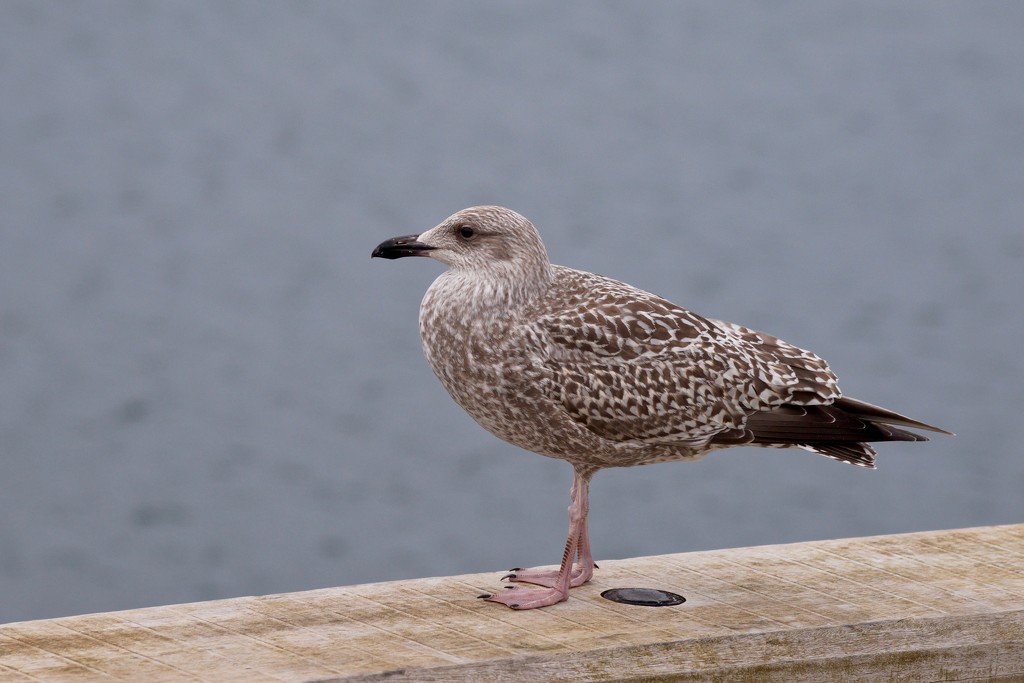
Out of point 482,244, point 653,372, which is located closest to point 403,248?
point 482,244

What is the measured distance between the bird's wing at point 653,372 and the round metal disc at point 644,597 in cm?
36

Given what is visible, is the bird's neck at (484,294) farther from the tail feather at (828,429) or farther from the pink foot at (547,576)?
the pink foot at (547,576)

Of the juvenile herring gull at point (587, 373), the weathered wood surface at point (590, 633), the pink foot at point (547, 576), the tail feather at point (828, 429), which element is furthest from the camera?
the pink foot at point (547, 576)

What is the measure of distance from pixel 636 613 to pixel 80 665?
1118mm

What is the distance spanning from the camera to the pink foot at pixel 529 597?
3.18 m

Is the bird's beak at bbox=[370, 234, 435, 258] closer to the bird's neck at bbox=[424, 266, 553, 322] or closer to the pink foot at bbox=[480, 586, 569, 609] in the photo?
the bird's neck at bbox=[424, 266, 553, 322]

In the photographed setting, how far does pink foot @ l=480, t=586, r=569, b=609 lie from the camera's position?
3176 mm

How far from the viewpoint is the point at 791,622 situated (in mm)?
3057

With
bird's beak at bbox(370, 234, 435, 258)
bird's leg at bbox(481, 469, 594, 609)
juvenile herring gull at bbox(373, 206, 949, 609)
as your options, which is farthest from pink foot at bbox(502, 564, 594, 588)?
bird's beak at bbox(370, 234, 435, 258)

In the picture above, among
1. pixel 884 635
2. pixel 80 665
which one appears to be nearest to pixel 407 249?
pixel 80 665

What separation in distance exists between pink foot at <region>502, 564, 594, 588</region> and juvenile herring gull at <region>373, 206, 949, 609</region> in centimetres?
10

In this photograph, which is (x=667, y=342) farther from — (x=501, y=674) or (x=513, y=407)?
(x=501, y=674)

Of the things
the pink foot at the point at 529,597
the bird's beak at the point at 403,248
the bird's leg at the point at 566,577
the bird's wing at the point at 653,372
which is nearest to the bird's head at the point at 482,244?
the bird's beak at the point at 403,248

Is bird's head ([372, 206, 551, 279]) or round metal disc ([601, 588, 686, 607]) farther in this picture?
round metal disc ([601, 588, 686, 607])
